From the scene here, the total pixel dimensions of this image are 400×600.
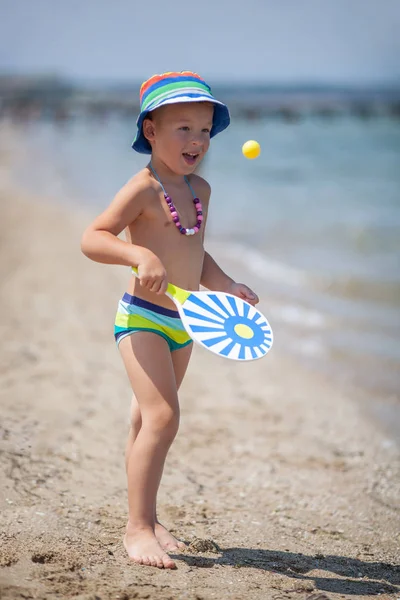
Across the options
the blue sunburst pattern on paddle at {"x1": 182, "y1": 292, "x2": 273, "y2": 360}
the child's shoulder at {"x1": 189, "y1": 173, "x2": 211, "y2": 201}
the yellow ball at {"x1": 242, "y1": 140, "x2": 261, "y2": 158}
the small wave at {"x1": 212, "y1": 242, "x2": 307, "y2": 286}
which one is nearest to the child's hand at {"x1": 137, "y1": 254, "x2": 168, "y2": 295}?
the blue sunburst pattern on paddle at {"x1": 182, "y1": 292, "x2": 273, "y2": 360}

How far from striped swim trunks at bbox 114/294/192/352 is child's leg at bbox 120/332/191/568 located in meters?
0.03

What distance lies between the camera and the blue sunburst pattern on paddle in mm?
2598

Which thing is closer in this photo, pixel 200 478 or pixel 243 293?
pixel 243 293

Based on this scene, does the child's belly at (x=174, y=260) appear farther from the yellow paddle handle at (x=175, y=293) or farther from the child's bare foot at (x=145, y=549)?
the child's bare foot at (x=145, y=549)

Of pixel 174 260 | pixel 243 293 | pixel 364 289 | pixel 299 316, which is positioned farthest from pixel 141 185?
pixel 364 289

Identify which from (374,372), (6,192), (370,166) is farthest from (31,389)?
(370,166)

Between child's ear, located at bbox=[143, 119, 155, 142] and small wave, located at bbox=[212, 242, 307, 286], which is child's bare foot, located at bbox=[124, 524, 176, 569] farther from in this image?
small wave, located at bbox=[212, 242, 307, 286]

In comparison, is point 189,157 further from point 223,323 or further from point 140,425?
point 140,425

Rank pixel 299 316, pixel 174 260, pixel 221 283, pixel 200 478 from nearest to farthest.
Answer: pixel 174 260 → pixel 221 283 → pixel 200 478 → pixel 299 316

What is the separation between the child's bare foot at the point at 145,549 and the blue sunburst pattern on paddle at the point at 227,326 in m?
0.73

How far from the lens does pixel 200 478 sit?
12.4ft

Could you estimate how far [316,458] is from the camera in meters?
4.15

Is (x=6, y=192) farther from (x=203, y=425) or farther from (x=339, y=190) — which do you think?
(x=203, y=425)

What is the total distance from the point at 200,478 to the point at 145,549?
1119 mm
